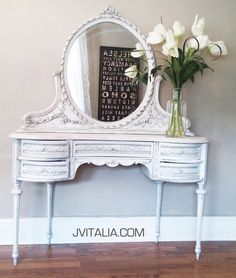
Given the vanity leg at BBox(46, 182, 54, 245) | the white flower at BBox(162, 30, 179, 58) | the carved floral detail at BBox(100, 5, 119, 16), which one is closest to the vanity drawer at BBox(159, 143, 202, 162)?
the white flower at BBox(162, 30, 179, 58)

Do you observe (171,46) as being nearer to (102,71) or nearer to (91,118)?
(102,71)

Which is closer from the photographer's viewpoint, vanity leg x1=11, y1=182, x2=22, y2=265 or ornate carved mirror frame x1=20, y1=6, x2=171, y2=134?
vanity leg x1=11, y1=182, x2=22, y2=265

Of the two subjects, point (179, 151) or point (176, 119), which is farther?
point (176, 119)

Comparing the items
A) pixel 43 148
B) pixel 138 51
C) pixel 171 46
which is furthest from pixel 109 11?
pixel 43 148

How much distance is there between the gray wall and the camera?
2.55 meters

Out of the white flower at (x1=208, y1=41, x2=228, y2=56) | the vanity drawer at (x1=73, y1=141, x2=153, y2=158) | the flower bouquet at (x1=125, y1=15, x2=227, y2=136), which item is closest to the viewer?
the vanity drawer at (x1=73, y1=141, x2=153, y2=158)

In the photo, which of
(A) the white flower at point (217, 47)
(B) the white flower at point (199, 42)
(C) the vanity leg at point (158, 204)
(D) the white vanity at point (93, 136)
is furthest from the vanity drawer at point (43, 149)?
(A) the white flower at point (217, 47)

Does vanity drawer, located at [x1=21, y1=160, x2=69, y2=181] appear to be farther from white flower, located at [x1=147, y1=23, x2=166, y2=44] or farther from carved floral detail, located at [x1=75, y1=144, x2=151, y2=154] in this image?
white flower, located at [x1=147, y1=23, x2=166, y2=44]

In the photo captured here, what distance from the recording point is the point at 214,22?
276 centimetres

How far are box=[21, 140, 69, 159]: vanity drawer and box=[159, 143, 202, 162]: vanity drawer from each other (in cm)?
65

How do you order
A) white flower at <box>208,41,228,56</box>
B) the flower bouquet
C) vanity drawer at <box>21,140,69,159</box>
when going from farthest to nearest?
white flower at <box>208,41,228,56</box>, the flower bouquet, vanity drawer at <box>21,140,69,159</box>

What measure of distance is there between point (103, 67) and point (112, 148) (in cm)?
67

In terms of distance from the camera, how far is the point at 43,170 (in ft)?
7.17

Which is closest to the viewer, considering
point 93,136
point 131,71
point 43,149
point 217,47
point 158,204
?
point 43,149
